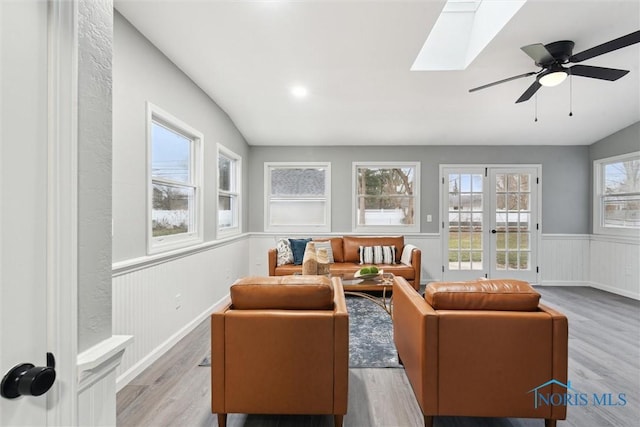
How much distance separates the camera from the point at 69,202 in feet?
2.40

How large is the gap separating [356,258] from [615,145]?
4344 millimetres

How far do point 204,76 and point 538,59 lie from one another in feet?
10.0

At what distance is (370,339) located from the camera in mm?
2934

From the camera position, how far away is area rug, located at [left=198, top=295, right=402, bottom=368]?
248 centimetres

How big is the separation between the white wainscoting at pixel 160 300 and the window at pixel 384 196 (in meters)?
2.63

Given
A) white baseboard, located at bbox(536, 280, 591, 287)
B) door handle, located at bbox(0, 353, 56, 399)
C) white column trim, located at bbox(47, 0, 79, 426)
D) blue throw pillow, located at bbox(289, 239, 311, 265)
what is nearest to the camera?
door handle, located at bbox(0, 353, 56, 399)

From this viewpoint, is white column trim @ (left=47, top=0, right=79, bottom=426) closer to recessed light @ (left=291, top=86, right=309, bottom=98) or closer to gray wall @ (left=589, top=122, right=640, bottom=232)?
recessed light @ (left=291, top=86, right=309, bottom=98)

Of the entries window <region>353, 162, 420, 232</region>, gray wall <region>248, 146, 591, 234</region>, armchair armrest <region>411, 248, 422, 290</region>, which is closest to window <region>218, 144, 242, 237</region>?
gray wall <region>248, 146, 591, 234</region>

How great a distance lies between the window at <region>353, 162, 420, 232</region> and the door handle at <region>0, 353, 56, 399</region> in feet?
16.1

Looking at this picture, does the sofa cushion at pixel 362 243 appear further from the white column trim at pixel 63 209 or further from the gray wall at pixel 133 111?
the white column trim at pixel 63 209

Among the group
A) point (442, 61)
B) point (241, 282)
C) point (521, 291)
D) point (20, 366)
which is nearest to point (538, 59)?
point (442, 61)

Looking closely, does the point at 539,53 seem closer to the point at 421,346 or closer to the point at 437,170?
the point at 421,346

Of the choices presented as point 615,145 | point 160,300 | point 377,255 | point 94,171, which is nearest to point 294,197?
point 377,255

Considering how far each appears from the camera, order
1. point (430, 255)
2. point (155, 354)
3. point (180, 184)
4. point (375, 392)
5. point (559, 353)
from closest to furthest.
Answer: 1. point (559, 353)
2. point (375, 392)
3. point (155, 354)
4. point (180, 184)
5. point (430, 255)
